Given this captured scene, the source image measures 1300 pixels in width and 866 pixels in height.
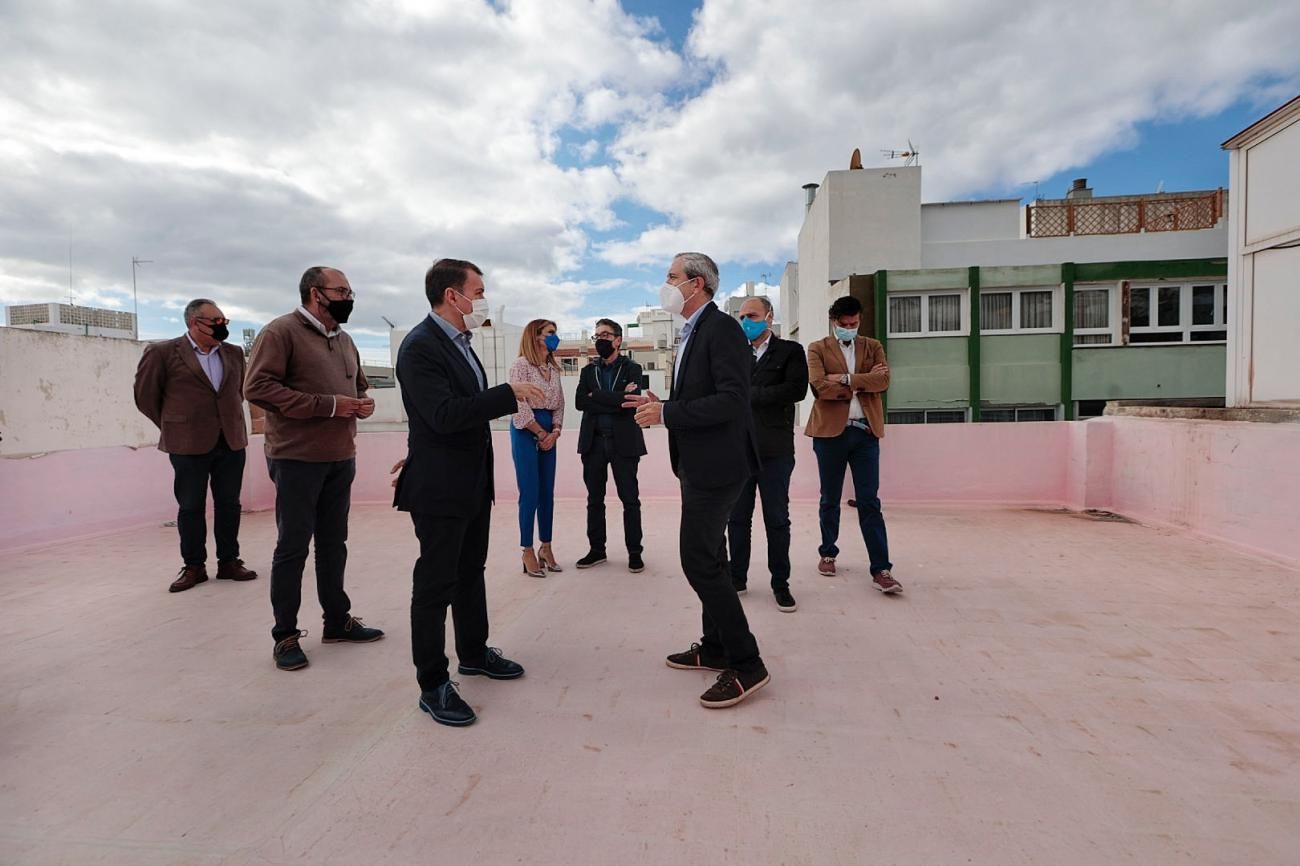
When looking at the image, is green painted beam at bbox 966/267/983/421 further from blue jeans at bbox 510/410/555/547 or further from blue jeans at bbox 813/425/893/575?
blue jeans at bbox 510/410/555/547

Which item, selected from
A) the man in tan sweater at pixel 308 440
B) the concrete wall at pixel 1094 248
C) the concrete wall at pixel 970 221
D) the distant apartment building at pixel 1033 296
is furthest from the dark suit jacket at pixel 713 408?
the concrete wall at pixel 970 221

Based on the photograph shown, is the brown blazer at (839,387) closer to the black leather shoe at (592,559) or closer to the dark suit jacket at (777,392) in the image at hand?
the dark suit jacket at (777,392)

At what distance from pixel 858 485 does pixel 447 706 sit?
2.82 meters

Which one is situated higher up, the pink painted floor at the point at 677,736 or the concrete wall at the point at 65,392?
the concrete wall at the point at 65,392

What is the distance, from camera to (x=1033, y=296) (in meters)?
15.4

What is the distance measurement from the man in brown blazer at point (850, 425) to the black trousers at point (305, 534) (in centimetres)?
294

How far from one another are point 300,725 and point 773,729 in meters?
1.78

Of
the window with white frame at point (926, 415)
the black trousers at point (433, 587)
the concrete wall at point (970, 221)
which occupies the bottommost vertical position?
the black trousers at point (433, 587)

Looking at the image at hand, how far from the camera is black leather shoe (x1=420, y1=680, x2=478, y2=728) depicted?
243 cm

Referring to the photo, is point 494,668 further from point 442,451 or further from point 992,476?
point 992,476

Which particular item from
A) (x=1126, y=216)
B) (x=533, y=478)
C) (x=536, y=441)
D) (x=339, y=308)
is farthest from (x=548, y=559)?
(x=1126, y=216)

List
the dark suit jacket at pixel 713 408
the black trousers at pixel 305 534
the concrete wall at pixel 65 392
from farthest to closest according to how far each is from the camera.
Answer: the concrete wall at pixel 65 392
the black trousers at pixel 305 534
the dark suit jacket at pixel 713 408

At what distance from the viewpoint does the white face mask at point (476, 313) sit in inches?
106

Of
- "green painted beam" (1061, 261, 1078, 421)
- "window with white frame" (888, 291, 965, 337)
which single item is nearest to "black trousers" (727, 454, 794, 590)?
"window with white frame" (888, 291, 965, 337)
